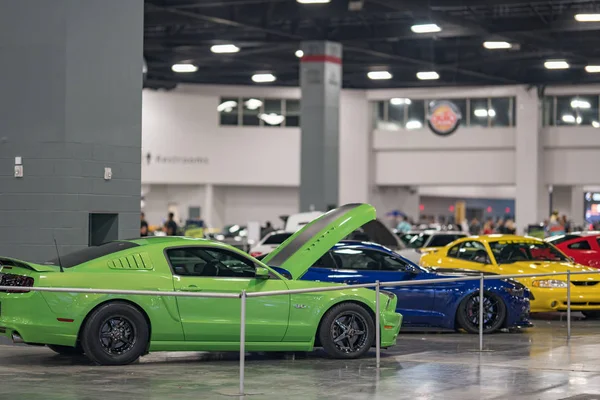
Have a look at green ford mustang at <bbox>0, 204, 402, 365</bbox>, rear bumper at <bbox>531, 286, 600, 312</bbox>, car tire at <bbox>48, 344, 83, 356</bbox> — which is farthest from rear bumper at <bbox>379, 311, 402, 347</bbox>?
rear bumper at <bbox>531, 286, 600, 312</bbox>

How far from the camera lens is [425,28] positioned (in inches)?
1495

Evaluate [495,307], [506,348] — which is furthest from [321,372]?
[495,307]

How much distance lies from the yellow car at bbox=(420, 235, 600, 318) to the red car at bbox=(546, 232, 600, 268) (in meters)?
3.17

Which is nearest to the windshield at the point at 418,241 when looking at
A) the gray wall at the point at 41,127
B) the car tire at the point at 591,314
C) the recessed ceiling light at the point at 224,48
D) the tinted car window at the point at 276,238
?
the tinted car window at the point at 276,238

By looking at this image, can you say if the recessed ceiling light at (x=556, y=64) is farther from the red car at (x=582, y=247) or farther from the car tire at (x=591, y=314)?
the car tire at (x=591, y=314)

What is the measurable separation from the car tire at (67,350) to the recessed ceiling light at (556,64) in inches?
1432

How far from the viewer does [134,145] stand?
17.3m

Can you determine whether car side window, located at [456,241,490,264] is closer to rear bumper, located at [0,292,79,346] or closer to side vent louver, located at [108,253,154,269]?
side vent louver, located at [108,253,154,269]

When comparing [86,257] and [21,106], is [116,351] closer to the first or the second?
[86,257]

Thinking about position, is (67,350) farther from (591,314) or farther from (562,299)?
(591,314)

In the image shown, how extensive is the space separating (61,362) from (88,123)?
4921 mm

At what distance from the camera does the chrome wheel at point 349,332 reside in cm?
1322

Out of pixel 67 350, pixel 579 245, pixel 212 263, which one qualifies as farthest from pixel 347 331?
pixel 579 245

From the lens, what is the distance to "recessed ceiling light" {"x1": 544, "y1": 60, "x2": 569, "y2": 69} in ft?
152
